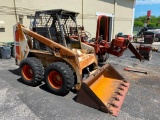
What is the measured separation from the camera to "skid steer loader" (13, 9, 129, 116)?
4.04 meters

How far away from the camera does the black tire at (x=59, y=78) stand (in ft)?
13.8

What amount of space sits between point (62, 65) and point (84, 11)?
10.5 metres

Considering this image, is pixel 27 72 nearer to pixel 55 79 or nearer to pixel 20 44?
pixel 20 44

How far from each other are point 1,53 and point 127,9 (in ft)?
52.5

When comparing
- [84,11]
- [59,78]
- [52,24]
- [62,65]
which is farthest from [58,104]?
[84,11]

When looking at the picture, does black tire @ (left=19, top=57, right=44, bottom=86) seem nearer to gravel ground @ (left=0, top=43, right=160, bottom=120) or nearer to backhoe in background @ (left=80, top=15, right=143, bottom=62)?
gravel ground @ (left=0, top=43, right=160, bottom=120)

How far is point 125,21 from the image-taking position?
20.0m

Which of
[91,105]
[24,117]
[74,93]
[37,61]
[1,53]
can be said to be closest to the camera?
[24,117]

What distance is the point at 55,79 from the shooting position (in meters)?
4.57

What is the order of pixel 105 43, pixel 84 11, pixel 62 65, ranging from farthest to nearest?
pixel 84 11
pixel 105 43
pixel 62 65

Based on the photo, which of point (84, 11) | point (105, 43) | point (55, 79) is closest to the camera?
point (55, 79)

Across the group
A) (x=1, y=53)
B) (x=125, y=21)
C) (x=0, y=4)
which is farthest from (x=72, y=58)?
(x=125, y=21)

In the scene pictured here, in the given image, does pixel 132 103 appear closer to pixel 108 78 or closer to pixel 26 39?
pixel 108 78

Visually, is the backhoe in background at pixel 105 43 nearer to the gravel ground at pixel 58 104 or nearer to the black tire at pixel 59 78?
the gravel ground at pixel 58 104
